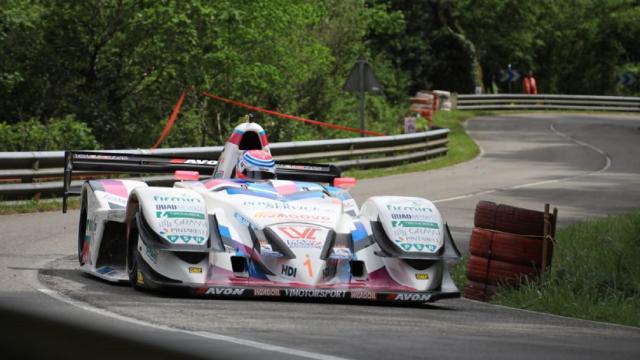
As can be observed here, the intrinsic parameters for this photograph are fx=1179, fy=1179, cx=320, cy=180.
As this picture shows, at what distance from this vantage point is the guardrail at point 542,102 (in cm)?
6088

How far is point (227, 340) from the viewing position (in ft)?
19.8

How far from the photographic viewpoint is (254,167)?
34.9 ft

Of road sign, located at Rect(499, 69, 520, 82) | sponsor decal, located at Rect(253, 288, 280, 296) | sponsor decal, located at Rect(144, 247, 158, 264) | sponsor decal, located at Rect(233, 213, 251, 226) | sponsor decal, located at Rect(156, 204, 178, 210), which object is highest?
road sign, located at Rect(499, 69, 520, 82)

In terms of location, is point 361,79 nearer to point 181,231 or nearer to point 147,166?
point 147,166

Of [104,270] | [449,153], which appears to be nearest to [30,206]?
[104,270]

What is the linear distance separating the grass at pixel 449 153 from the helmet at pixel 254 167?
1538 centimetres

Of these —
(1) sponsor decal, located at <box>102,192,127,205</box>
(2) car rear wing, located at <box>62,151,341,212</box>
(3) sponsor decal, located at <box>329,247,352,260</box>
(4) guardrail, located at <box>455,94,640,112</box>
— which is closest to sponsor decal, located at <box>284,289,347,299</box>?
(3) sponsor decal, located at <box>329,247,352,260</box>

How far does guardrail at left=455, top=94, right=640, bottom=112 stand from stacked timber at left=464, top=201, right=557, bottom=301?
49.5 metres

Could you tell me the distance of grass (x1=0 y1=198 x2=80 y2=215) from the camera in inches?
673

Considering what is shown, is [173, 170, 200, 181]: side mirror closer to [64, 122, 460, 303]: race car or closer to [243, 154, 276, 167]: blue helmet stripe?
[64, 122, 460, 303]: race car

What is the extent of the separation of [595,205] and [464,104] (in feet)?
130

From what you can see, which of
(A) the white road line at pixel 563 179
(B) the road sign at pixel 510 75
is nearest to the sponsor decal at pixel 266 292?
(A) the white road line at pixel 563 179

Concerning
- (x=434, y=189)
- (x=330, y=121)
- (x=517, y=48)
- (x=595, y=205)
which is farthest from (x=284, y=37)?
(x=517, y=48)

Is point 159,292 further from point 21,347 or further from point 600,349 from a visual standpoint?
point 21,347
